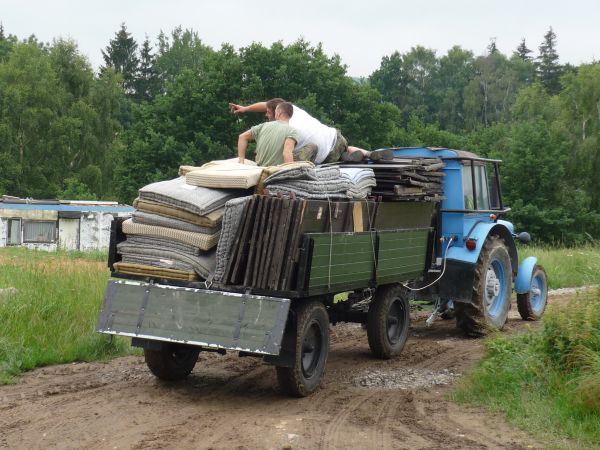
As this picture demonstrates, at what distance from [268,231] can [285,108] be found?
2.07m

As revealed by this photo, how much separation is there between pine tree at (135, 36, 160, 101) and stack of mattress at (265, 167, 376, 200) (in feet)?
239

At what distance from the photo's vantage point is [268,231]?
7730 mm

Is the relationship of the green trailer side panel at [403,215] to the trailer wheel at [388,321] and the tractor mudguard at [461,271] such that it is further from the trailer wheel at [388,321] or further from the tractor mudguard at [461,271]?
the tractor mudguard at [461,271]

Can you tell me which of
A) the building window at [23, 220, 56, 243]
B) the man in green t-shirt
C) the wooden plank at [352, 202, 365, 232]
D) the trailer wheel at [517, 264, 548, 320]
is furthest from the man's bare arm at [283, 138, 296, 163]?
the building window at [23, 220, 56, 243]

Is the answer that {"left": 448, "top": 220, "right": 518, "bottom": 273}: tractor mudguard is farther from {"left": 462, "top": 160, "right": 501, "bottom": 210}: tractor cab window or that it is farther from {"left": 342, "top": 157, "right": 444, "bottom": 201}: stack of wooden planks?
{"left": 342, "top": 157, "right": 444, "bottom": 201}: stack of wooden planks

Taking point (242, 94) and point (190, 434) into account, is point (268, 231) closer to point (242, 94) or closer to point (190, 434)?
point (190, 434)

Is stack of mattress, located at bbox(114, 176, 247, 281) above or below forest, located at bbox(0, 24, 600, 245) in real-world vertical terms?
below

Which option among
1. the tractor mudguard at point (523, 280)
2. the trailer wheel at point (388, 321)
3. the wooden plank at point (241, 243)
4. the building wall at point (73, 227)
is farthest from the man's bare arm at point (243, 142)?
the building wall at point (73, 227)

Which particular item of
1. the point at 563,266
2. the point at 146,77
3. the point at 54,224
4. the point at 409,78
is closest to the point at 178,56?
the point at 146,77

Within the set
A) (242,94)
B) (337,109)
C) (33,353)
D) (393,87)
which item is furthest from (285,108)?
(393,87)

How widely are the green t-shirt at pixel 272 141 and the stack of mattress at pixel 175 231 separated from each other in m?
0.95

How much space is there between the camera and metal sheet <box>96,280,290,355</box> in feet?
24.6

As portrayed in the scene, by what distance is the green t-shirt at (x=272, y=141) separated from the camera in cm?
915

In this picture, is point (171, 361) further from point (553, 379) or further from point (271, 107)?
point (553, 379)
